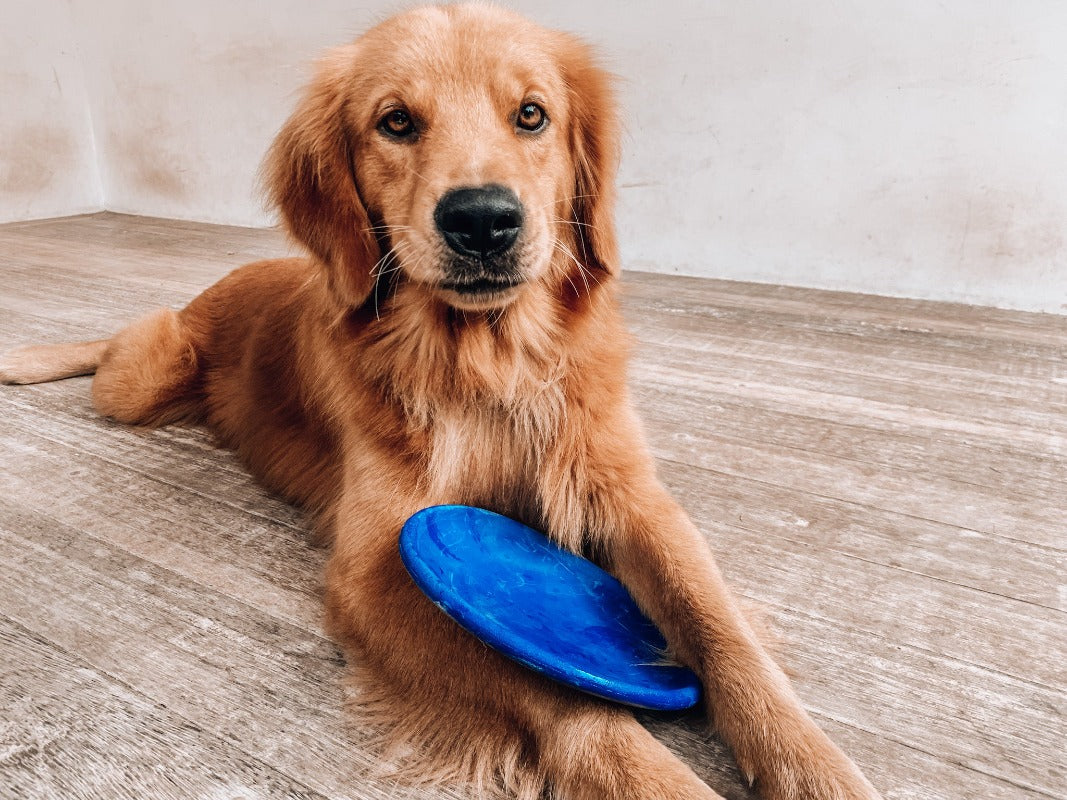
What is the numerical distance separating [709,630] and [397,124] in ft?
3.68

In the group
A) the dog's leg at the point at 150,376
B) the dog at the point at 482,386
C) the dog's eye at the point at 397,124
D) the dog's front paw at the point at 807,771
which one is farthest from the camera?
the dog's leg at the point at 150,376

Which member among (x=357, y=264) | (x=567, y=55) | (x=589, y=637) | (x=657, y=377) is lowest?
(x=657, y=377)

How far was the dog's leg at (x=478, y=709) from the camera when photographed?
3.90 ft

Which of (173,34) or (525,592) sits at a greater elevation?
(173,34)

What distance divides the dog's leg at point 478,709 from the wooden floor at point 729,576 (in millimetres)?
99

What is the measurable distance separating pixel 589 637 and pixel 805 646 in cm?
45

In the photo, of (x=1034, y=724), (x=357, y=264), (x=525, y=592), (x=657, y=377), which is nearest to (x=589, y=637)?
(x=525, y=592)

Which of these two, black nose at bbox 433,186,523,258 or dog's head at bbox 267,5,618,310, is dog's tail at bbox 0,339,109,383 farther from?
black nose at bbox 433,186,523,258

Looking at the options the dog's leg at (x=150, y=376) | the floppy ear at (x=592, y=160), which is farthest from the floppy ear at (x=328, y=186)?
the dog's leg at (x=150, y=376)

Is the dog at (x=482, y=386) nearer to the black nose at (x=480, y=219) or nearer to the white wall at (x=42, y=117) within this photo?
the black nose at (x=480, y=219)

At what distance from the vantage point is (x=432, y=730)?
4.36 ft

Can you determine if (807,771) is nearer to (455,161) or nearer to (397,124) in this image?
(455,161)

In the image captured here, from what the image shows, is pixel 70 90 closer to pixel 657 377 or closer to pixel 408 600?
pixel 657 377

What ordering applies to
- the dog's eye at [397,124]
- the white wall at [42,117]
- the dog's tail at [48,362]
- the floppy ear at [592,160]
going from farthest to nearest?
1. the white wall at [42,117]
2. the dog's tail at [48,362]
3. the floppy ear at [592,160]
4. the dog's eye at [397,124]
